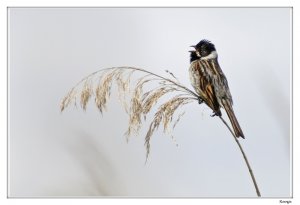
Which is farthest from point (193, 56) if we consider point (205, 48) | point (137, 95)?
point (137, 95)

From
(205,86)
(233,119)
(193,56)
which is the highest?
(193,56)

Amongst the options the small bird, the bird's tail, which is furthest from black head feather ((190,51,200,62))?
the bird's tail

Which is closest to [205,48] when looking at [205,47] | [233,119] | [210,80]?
[205,47]

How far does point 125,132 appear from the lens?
160cm

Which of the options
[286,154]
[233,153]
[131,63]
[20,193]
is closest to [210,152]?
[233,153]

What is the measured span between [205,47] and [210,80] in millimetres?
137

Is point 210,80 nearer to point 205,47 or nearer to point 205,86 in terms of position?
point 205,86

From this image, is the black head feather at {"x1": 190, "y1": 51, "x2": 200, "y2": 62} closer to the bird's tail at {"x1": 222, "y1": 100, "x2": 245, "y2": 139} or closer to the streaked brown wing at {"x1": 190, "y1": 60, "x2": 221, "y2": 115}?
the streaked brown wing at {"x1": 190, "y1": 60, "x2": 221, "y2": 115}

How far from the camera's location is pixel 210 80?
1.60m

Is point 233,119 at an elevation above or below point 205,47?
below

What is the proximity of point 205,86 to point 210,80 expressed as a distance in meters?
0.03

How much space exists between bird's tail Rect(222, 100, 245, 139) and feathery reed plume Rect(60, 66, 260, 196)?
0.14 feet

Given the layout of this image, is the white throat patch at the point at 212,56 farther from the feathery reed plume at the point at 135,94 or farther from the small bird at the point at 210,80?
the feathery reed plume at the point at 135,94

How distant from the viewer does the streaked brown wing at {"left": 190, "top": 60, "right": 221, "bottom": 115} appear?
159 cm
